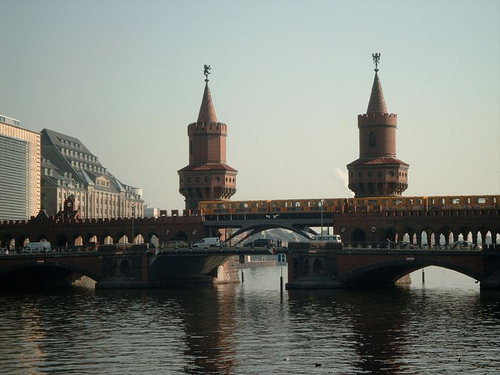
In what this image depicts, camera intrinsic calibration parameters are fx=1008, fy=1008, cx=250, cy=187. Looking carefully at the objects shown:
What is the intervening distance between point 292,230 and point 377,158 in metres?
20.3

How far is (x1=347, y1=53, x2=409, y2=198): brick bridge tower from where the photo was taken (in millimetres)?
169750

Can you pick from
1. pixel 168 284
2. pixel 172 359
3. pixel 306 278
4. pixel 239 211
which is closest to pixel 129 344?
pixel 172 359

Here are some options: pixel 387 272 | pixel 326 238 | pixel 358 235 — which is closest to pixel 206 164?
pixel 358 235

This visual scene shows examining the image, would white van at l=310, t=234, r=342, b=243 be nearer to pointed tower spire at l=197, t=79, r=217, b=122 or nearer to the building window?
the building window

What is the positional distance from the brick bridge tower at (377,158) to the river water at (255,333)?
38.0 metres

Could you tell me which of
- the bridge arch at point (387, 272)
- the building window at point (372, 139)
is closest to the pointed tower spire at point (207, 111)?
the building window at point (372, 139)

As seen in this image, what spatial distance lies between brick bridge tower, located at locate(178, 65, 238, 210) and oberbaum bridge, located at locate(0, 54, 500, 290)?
179 millimetres

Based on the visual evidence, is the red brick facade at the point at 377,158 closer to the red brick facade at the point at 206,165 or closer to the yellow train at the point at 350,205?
the yellow train at the point at 350,205

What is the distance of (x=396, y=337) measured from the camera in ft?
273

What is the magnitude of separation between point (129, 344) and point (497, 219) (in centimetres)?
7918

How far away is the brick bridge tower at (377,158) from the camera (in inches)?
6683

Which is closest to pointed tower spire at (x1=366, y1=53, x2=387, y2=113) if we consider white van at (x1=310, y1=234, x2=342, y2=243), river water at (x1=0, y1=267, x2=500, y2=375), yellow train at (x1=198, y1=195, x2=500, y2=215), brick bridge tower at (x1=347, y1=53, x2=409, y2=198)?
brick bridge tower at (x1=347, y1=53, x2=409, y2=198)

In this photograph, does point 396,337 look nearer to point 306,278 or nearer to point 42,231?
point 306,278

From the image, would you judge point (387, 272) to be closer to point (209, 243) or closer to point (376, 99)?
point (209, 243)
